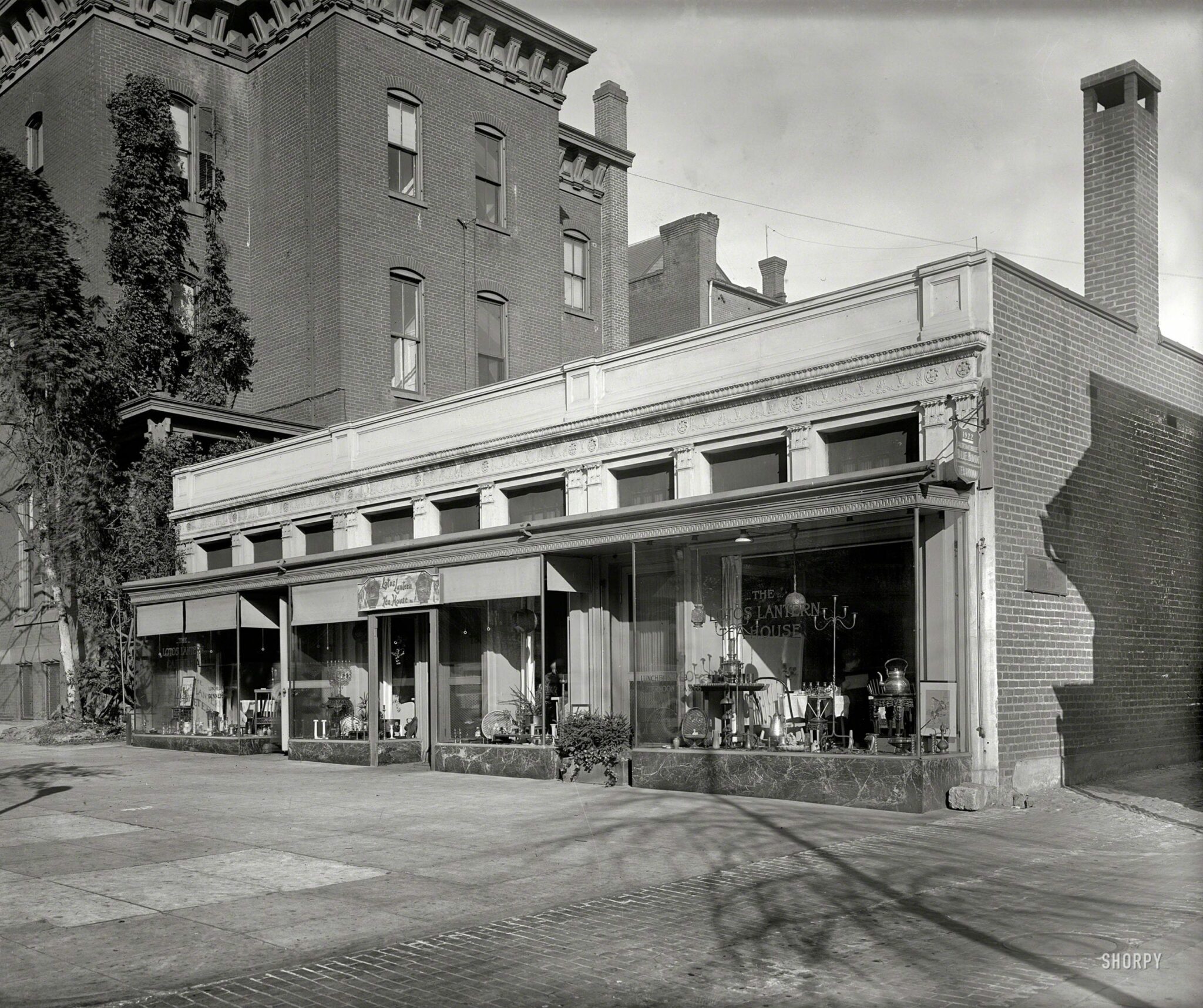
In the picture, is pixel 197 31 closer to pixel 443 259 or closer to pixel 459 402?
pixel 443 259

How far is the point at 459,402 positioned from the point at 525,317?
10819mm

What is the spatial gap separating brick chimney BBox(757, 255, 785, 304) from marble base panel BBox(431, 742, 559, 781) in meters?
33.9

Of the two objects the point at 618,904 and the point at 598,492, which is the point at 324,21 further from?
the point at 618,904

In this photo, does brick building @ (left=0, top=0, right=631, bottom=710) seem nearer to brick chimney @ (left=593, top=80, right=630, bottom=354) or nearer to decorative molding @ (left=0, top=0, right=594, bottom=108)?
decorative molding @ (left=0, top=0, right=594, bottom=108)

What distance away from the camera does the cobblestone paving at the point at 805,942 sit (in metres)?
6.96

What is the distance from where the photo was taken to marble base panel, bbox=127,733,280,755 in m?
24.9

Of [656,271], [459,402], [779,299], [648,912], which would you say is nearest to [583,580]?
[459,402]

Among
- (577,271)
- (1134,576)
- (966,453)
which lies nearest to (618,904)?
(966,453)

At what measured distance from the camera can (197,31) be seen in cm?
3197

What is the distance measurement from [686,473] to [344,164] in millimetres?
15312

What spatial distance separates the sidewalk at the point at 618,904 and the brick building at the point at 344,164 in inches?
690

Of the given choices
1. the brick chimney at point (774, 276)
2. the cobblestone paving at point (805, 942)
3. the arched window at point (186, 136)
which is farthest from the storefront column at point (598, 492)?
the brick chimney at point (774, 276)

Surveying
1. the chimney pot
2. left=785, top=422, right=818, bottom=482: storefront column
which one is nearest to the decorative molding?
the chimney pot

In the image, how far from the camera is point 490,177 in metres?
33.0
